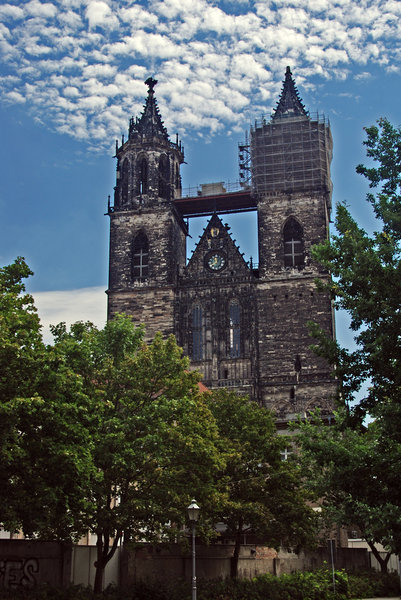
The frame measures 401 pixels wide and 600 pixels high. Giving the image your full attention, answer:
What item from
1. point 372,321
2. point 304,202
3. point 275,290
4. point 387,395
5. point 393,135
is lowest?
point 387,395

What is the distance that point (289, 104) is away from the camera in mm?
65938

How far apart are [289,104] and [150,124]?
1149 cm

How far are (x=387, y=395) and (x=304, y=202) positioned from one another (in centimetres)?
4391

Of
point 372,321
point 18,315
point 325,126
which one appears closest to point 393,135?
point 372,321

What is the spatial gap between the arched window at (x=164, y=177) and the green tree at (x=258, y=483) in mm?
31460

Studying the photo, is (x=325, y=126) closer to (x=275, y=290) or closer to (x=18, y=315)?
(x=275, y=290)

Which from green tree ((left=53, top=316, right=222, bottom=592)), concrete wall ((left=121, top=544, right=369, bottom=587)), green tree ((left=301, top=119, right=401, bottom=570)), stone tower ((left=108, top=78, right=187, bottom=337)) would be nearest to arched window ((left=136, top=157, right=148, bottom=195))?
stone tower ((left=108, top=78, right=187, bottom=337))

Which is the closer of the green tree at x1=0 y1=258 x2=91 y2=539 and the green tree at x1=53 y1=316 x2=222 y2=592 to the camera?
the green tree at x1=0 y1=258 x2=91 y2=539

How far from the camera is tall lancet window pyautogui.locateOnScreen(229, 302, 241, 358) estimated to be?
2288 inches

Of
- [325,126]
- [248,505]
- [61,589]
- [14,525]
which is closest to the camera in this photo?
[14,525]

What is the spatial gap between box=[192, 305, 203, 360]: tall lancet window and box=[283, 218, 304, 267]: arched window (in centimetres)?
741

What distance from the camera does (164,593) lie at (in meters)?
26.0

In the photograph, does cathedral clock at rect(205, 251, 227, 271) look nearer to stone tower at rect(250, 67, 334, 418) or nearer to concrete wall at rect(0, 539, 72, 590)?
stone tower at rect(250, 67, 334, 418)

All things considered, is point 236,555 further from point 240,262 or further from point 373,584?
point 240,262
